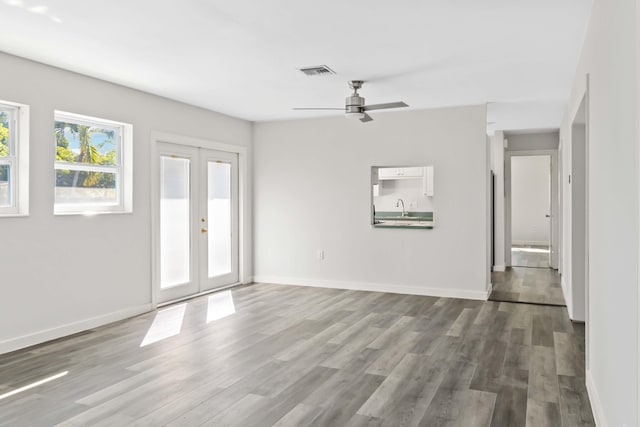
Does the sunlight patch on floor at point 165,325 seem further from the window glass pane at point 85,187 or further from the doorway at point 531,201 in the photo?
the doorway at point 531,201

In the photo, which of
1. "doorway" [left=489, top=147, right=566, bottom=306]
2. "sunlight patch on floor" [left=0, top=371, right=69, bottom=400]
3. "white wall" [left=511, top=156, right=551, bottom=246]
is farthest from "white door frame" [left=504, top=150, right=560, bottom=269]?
"sunlight patch on floor" [left=0, top=371, right=69, bottom=400]

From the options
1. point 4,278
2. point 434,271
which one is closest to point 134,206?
point 4,278

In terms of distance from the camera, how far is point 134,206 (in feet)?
17.6

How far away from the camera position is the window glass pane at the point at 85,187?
4684 millimetres

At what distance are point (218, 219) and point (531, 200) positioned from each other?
9.46 m

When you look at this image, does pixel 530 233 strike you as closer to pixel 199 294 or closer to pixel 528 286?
pixel 528 286

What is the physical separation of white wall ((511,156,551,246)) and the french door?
893 centimetres

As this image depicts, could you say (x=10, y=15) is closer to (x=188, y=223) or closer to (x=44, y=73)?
(x=44, y=73)

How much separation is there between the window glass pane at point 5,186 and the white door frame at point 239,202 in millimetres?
1589

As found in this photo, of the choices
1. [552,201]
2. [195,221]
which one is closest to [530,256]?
[552,201]

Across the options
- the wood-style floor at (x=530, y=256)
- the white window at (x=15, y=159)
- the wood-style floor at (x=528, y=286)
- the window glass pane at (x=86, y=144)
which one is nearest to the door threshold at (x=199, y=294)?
the window glass pane at (x=86, y=144)

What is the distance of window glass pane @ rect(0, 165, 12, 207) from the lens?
13.6 ft

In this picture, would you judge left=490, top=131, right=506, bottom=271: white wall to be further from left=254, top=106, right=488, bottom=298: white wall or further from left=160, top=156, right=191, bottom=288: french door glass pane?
left=160, top=156, right=191, bottom=288: french door glass pane

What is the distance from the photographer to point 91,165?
4941 millimetres
